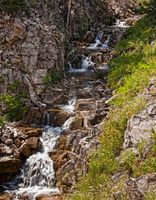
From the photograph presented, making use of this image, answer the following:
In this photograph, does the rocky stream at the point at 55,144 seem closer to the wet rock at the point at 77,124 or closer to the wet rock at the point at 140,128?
the wet rock at the point at 77,124

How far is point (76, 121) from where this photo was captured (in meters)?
21.6

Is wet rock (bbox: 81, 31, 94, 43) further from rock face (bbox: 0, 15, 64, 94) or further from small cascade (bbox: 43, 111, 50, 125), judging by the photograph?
small cascade (bbox: 43, 111, 50, 125)

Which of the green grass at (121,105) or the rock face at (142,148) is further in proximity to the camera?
the green grass at (121,105)

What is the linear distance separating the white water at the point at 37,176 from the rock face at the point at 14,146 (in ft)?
1.13

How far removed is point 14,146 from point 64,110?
4680mm

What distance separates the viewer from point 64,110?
2344cm

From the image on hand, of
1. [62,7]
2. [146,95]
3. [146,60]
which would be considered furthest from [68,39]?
[146,95]

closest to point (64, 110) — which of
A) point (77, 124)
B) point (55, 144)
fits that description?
point (77, 124)

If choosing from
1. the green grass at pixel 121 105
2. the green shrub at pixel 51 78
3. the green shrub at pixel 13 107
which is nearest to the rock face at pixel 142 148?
the green grass at pixel 121 105

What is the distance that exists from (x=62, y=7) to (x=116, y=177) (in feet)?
72.2

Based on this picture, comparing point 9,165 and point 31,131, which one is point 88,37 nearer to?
point 31,131

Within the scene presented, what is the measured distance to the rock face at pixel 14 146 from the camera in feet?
61.8

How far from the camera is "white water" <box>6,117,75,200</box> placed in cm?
1792

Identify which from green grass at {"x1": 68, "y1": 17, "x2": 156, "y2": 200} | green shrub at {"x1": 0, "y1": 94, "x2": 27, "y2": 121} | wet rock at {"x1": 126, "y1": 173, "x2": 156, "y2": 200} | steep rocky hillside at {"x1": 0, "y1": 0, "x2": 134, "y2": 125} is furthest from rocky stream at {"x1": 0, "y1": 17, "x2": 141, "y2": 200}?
wet rock at {"x1": 126, "y1": 173, "x2": 156, "y2": 200}
